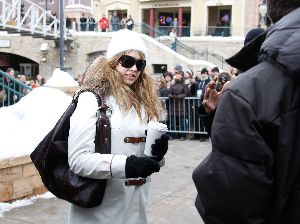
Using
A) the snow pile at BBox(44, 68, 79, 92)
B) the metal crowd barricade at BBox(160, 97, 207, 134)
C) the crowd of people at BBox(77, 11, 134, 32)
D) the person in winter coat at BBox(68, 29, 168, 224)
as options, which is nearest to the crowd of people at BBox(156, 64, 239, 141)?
the metal crowd barricade at BBox(160, 97, 207, 134)

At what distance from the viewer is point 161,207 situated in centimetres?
548

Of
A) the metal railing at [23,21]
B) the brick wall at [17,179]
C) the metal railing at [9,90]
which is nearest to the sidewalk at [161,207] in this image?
the brick wall at [17,179]

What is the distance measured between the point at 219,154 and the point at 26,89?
644cm

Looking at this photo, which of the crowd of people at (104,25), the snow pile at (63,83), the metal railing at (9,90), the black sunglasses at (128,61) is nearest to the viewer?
the black sunglasses at (128,61)

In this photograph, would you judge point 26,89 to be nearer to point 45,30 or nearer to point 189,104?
point 189,104

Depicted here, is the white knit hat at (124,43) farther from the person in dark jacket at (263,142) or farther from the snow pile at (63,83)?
the snow pile at (63,83)

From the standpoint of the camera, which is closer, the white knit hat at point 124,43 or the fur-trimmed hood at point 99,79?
the fur-trimmed hood at point 99,79

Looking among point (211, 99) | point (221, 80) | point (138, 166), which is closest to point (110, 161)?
point (138, 166)

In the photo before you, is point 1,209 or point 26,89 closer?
point 1,209

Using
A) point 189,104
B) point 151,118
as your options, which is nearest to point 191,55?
point 189,104

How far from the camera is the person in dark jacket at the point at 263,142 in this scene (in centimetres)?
146

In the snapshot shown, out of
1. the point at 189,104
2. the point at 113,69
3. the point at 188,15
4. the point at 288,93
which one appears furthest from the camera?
the point at 188,15

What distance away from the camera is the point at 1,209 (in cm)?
525

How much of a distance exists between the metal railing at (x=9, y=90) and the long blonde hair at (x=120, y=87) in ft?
13.9
